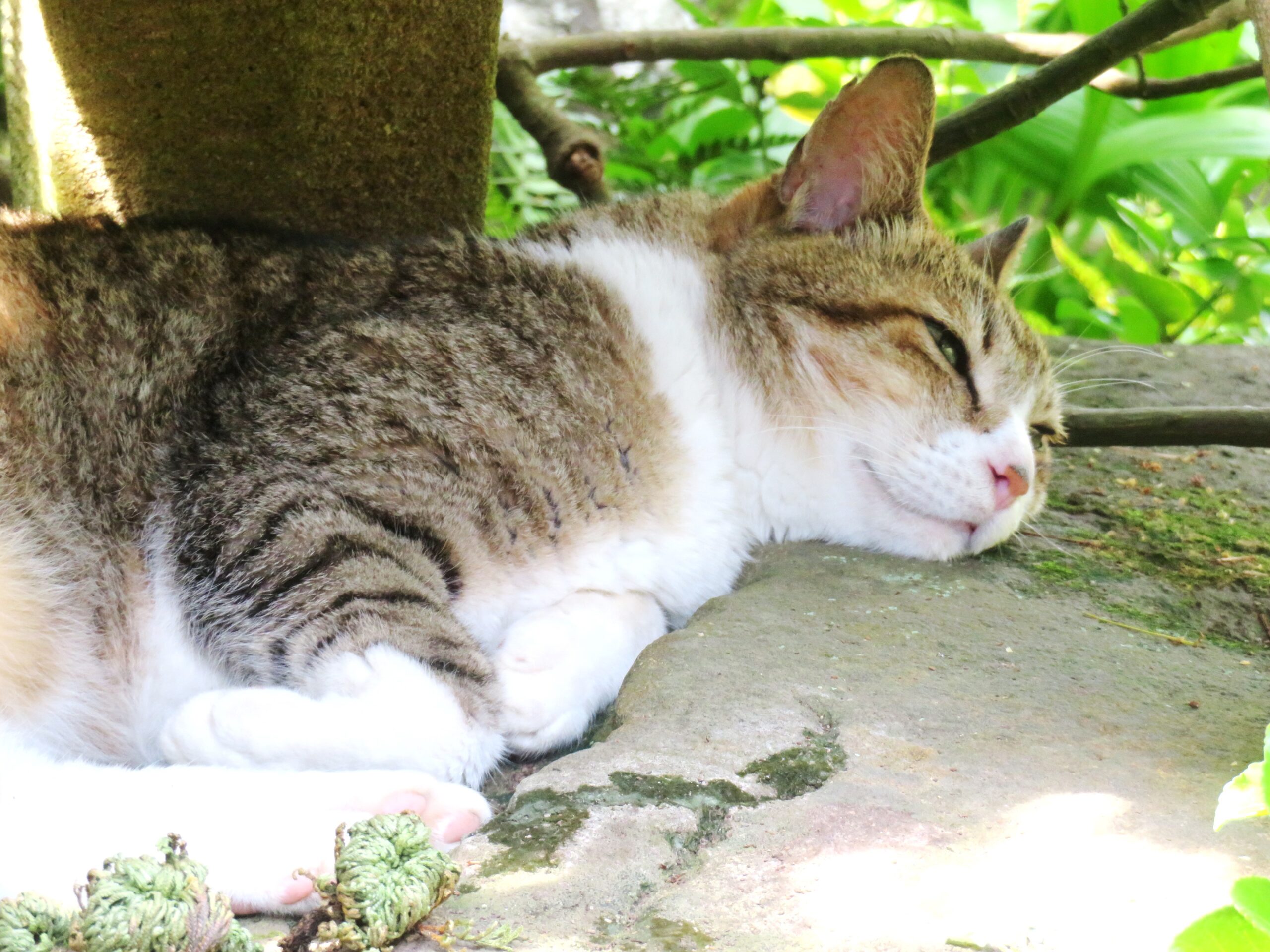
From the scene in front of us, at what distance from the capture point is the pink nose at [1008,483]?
9.78 ft

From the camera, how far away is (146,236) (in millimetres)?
2943

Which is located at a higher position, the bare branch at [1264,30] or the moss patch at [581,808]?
the bare branch at [1264,30]

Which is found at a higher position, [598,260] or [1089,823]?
[598,260]

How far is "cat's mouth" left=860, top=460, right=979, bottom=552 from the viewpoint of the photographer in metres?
3.05

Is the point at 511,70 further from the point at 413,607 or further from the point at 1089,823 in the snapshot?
the point at 1089,823

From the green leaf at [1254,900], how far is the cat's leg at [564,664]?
150 centimetres

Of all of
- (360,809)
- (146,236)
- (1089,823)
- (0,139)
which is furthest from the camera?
(0,139)

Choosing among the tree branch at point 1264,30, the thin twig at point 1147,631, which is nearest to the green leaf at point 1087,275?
the thin twig at point 1147,631

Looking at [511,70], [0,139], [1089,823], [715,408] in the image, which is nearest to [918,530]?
[715,408]

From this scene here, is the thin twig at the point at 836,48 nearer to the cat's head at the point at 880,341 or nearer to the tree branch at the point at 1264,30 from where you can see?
the cat's head at the point at 880,341

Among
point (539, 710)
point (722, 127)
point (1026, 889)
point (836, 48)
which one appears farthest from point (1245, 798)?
point (722, 127)

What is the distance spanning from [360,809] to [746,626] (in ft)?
3.48

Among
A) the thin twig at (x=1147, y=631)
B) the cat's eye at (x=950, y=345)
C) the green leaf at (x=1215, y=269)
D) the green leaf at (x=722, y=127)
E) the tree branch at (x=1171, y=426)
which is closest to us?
the thin twig at (x=1147, y=631)

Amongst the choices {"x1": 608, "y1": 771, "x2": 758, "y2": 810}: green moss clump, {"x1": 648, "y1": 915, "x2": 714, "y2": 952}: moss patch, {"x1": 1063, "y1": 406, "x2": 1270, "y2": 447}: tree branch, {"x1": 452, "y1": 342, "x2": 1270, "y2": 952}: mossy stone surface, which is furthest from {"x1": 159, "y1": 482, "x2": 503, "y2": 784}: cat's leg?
{"x1": 1063, "y1": 406, "x2": 1270, "y2": 447}: tree branch
